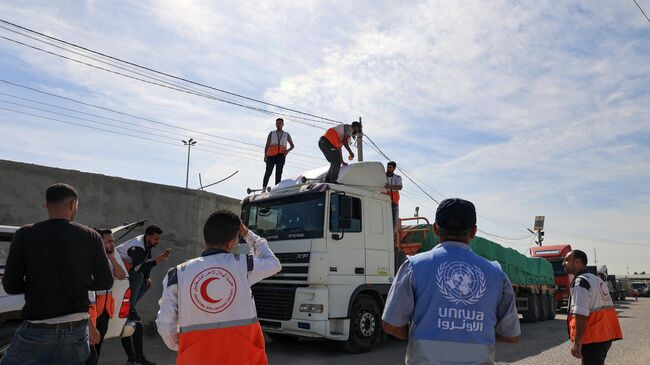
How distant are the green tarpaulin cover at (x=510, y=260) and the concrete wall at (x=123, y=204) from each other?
4438mm

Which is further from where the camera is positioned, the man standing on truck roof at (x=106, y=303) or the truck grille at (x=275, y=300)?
the truck grille at (x=275, y=300)

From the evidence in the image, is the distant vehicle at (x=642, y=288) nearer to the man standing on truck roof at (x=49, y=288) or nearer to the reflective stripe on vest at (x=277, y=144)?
the reflective stripe on vest at (x=277, y=144)

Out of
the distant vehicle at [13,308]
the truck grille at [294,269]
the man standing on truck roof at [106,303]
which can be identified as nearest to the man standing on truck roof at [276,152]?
the truck grille at [294,269]

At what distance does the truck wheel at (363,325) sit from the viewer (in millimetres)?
8219

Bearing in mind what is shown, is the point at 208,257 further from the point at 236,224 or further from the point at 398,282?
the point at 398,282

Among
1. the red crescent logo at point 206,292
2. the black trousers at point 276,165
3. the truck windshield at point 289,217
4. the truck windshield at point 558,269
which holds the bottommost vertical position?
the red crescent logo at point 206,292

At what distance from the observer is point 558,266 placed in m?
22.2

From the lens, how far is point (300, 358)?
807 centimetres

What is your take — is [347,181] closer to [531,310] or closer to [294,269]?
[294,269]

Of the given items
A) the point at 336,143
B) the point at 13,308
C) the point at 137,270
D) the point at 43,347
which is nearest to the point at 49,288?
the point at 43,347

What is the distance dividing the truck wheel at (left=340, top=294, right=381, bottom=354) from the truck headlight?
2.51 ft

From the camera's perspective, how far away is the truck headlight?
7.70 metres

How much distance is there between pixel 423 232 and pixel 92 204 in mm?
6255

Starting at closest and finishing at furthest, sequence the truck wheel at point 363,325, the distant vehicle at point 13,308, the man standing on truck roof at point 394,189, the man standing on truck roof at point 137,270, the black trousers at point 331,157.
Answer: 1. the distant vehicle at point 13,308
2. the man standing on truck roof at point 137,270
3. the truck wheel at point 363,325
4. the black trousers at point 331,157
5. the man standing on truck roof at point 394,189
